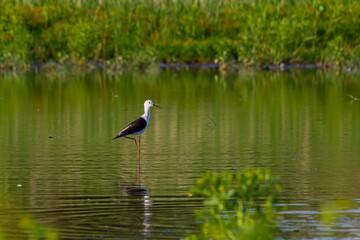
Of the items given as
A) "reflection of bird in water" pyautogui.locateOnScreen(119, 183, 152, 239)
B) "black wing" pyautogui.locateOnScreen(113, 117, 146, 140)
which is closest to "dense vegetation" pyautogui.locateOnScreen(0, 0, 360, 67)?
"black wing" pyautogui.locateOnScreen(113, 117, 146, 140)

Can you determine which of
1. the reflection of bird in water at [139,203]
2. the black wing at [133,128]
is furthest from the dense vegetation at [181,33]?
the reflection of bird in water at [139,203]

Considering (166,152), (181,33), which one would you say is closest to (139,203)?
(166,152)

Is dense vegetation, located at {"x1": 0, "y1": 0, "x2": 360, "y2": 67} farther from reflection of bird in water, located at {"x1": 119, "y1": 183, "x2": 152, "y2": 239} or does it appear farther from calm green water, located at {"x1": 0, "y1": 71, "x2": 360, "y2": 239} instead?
reflection of bird in water, located at {"x1": 119, "y1": 183, "x2": 152, "y2": 239}

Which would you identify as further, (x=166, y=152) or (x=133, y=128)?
(x=166, y=152)

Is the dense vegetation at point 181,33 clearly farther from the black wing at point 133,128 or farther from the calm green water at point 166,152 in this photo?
the black wing at point 133,128

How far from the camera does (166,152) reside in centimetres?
1312

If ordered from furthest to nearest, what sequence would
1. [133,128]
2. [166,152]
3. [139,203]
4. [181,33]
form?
[181,33] < [166,152] < [133,128] < [139,203]

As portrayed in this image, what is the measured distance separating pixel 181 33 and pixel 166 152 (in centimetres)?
2093

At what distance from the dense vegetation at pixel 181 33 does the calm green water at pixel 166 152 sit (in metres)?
6.74

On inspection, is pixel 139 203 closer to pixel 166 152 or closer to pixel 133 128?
pixel 133 128

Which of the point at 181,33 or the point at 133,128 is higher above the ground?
the point at 181,33

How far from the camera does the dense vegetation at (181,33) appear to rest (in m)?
31.6

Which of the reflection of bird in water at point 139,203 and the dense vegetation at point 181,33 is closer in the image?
the reflection of bird in water at point 139,203

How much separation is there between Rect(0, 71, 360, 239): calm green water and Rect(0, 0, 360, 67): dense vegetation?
6.74 m
